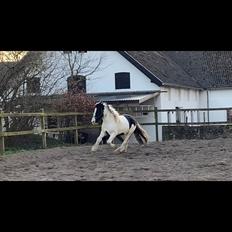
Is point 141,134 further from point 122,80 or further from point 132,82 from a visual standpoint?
point 122,80

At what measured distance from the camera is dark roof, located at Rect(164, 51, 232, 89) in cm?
2539

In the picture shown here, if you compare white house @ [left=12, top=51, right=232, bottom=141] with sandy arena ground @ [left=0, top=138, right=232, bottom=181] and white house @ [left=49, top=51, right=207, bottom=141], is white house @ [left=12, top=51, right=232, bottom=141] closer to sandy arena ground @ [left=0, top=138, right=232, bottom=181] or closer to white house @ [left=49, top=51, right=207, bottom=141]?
white house @ [left=49, top=51, right=207, bottom=141]

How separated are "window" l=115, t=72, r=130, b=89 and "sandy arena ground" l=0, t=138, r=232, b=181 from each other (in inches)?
412

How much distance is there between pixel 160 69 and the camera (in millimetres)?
22297

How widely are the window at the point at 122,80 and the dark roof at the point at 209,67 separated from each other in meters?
5.62

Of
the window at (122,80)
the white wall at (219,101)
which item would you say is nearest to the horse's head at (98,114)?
the window at (122,80)

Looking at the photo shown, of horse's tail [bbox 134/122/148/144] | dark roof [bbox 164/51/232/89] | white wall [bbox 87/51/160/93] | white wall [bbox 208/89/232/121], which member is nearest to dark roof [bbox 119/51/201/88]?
white wall [bbox 87/51/160/93]

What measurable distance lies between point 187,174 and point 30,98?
31.2ft

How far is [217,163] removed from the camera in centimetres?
777

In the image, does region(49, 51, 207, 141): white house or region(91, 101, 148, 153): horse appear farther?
region(49, 51, 207, 141): white house

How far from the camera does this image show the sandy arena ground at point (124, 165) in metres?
6.46

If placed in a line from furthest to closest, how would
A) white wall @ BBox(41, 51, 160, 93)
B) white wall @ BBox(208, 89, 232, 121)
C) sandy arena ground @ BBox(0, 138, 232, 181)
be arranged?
white wall @ BBox(208, 89, 232, 121) → white wall @ BBox(41, 51, 160, 93) → sandy arena ground @ BBox(0, 138, 232, 181)

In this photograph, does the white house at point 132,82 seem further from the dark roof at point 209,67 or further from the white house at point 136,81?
the dark roof at point 209,67

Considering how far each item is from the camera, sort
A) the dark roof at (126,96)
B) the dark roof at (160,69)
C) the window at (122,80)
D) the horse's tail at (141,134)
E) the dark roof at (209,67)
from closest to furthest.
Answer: the horse's tail at (141,134) → the dark roof at (126,96) → the dark roof at (160,69) → the window at (122,80) → the dark roof at (209,67)
